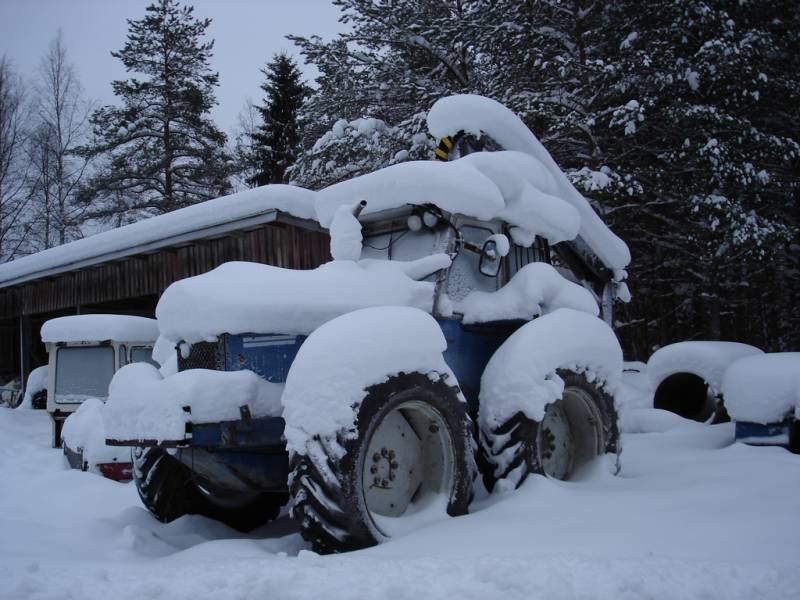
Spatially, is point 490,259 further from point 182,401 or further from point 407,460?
point 182,401

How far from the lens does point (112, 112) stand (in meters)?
24.5

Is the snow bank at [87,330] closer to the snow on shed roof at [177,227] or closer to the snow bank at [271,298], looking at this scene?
the snow on shed roof at [177,227]

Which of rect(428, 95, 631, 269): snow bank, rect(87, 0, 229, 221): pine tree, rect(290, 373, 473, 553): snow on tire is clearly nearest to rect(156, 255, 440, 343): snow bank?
rect(290, 373, 473, 553): snow on tire

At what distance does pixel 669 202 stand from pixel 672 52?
303 cm

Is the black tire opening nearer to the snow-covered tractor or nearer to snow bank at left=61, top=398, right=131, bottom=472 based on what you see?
the snow-covered tractor

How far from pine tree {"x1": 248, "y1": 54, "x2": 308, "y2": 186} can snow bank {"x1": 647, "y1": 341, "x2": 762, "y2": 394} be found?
63.6 feet

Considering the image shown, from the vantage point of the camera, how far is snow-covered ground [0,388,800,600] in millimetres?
2717

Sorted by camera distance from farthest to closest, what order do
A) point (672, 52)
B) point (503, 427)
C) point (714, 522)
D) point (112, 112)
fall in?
1. point (112, 112)
2. point (672, 52)
3. point (503, 427)
4. point (714, 522)

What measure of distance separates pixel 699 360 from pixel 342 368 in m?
6.37

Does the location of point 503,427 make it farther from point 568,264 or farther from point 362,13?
point 362,13

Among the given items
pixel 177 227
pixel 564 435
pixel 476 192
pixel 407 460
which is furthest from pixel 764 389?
pixel 177 227

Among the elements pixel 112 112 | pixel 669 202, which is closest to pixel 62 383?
pixel 669 202

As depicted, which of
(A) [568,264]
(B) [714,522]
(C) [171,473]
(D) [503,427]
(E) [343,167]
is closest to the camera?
(B) [714,522]

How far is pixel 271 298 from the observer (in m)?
4.02
